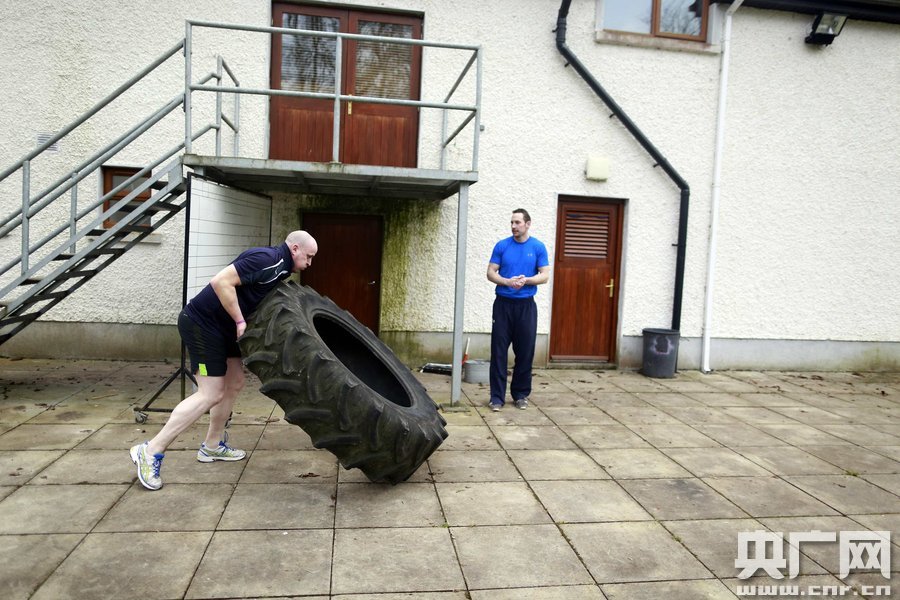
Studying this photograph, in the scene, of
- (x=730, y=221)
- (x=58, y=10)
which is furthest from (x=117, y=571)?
(x=730, y=221)

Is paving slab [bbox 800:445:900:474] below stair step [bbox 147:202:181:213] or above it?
below

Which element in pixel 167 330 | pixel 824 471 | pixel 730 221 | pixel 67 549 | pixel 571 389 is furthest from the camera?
pixel 730 221

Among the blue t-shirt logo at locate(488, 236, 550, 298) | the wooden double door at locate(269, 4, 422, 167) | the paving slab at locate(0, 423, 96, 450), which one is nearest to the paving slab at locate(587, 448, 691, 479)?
the blue t-shirt logo at locate(488, 236, 550, 298)

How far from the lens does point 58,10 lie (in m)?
6.87

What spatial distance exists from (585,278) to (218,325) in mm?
5299

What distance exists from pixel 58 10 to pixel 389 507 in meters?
6.95

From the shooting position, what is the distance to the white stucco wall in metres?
6.96

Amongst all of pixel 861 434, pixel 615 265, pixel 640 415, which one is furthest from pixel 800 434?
pixel 615 265

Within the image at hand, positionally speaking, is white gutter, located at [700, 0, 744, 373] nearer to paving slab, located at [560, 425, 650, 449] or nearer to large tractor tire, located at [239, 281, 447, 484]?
paving slab, located at [560, 425, 650, 449]

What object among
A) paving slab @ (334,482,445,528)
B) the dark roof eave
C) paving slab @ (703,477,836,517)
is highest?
the dark roof eave

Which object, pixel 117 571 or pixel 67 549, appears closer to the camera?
pixel 117 571

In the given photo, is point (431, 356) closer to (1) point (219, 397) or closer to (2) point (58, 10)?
(1) point (219, 397)

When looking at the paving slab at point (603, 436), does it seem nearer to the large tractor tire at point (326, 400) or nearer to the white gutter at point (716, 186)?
the large tractor tire at point (326, 400)

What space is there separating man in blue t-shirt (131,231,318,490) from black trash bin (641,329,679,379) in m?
5.06
